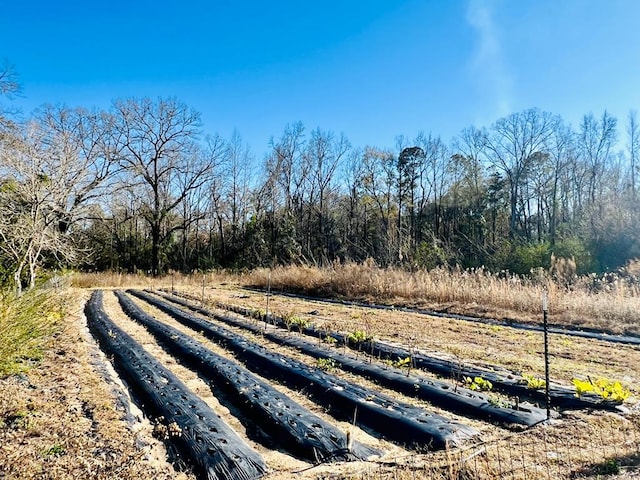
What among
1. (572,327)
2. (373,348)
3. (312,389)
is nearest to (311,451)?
(312,389)

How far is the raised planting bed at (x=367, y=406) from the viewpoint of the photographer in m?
2.67

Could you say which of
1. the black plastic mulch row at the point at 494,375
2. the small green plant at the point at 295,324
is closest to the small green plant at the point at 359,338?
the black plastic mulch row at the point at 494,375

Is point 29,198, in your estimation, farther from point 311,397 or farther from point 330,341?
point 311,397

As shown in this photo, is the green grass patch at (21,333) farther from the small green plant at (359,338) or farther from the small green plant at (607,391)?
the small green plant at (607,391)

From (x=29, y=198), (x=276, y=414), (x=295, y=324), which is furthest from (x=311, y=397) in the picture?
(x=29, y=198)

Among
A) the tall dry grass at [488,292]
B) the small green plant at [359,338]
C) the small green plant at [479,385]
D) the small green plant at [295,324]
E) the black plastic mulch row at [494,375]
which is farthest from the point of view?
the tall dry grass at [488,292]

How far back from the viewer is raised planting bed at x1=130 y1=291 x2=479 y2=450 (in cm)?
267

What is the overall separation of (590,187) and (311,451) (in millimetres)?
31823

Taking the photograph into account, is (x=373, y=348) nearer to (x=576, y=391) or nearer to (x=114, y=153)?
(x=576, y=391)

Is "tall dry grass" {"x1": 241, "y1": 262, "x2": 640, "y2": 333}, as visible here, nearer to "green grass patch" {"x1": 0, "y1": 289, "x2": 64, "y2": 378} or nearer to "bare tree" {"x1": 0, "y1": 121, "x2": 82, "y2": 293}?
"bare tree" {"x1": 0, "y1": 121, "x2": 82, "y2": 293}

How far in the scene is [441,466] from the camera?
2.26 m

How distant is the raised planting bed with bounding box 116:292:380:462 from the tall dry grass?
356 centimetres

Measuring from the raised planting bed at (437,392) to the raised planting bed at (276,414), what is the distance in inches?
39.6

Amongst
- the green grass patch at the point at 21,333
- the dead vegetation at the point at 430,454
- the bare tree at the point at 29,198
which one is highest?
the bare tree at the point at 29,198
